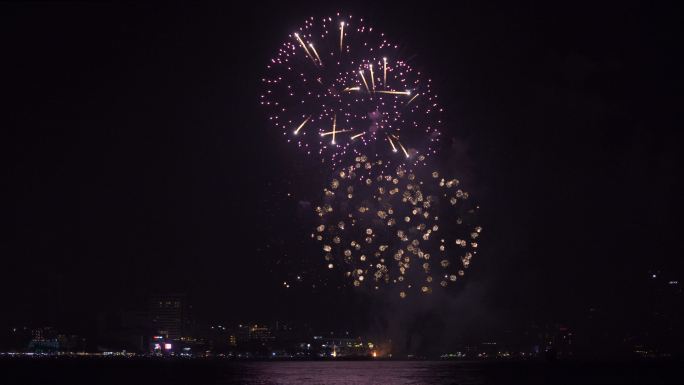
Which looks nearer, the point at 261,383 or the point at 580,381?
the point at 261,383

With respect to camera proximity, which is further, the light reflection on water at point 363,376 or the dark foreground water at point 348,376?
the dark foreground water at point 348,376

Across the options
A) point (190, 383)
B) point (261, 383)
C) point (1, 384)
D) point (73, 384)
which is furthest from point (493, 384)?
point (1, 384)

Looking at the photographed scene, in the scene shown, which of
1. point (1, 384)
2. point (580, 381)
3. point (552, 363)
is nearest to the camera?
point (1, 384)

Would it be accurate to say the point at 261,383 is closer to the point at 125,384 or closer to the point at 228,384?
the point at 228,384

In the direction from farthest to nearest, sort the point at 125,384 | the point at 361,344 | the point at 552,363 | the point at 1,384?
the point at 361,344, the point at 552,363, the point at 125,384, the point at 1,384

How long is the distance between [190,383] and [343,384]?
56.8ft

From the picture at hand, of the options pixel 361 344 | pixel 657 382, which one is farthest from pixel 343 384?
pixel 361 344

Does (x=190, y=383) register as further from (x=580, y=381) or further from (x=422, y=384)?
(x=580, y=381)

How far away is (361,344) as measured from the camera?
176 meters

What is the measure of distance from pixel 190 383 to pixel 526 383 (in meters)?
36.0

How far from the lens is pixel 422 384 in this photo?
7650 centimetres

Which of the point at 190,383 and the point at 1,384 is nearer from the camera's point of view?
the point at 1,384

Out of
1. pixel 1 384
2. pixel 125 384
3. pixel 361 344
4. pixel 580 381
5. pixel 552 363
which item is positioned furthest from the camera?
pixel 361 344

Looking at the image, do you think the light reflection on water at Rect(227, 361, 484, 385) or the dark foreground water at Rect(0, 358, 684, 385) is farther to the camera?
the dark foreground water at Rect(0, 358, 684, 385)
